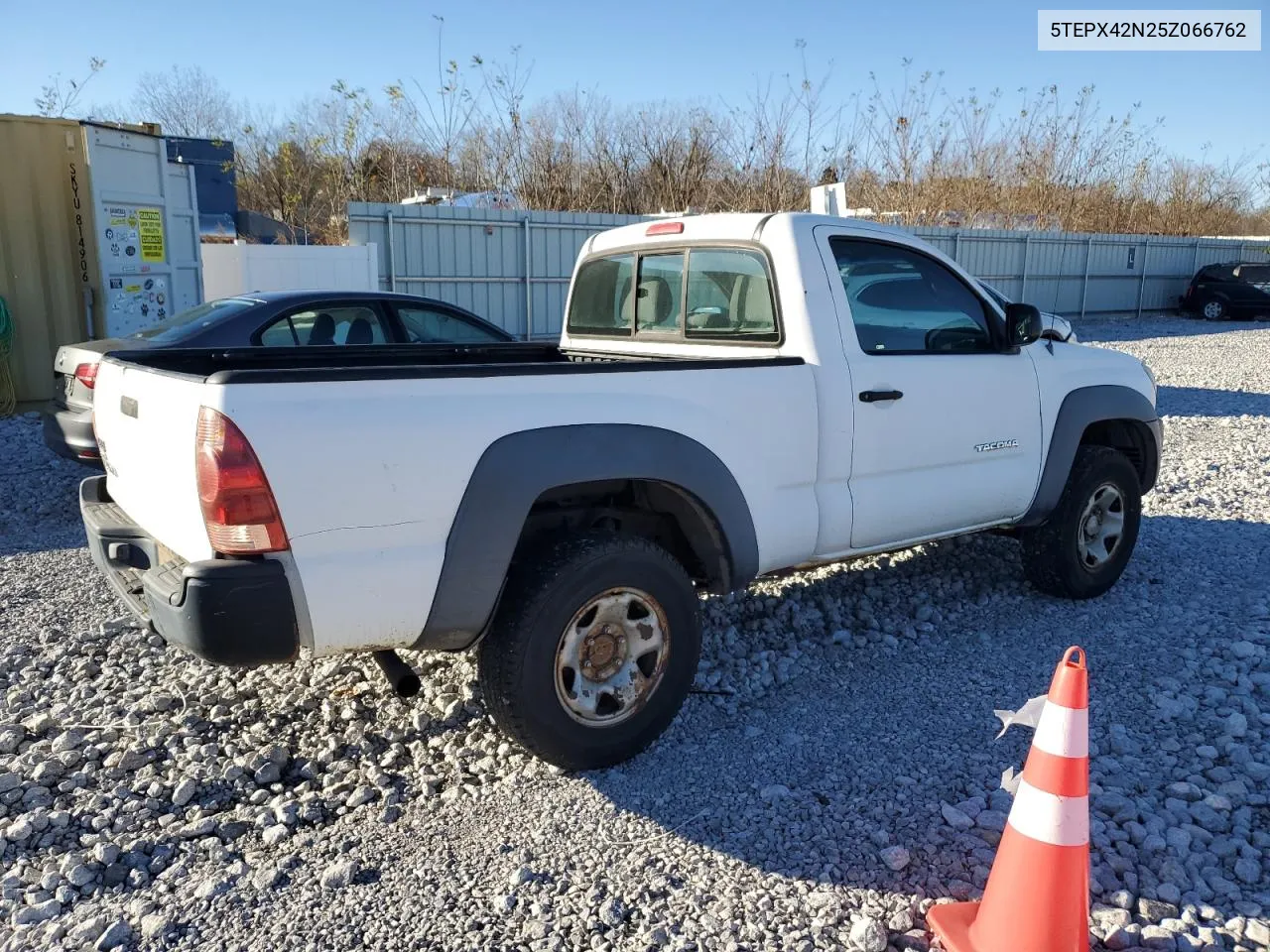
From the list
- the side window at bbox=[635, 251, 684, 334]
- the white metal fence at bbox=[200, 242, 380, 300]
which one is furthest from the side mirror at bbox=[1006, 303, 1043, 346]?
the white metal fence at bbox=[200, 242, 380, 300]

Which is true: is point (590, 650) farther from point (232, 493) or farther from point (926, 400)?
point (926, 400)

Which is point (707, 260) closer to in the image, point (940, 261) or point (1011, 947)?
point (940, 261)

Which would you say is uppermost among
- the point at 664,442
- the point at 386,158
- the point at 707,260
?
the point at 386,158

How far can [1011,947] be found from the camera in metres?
2.47

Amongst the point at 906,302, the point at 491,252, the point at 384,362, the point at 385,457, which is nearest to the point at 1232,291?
the point at 491,252

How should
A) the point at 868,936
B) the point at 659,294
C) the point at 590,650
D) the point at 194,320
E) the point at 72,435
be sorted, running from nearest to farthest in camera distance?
the point at 868,936 < the point at 590,650 < the point at 659,294 < the point at 72,435 < the point at 194,320

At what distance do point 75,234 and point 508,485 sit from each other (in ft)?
32.3

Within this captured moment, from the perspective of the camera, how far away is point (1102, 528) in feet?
17.6

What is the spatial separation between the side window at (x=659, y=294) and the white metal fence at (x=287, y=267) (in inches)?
379

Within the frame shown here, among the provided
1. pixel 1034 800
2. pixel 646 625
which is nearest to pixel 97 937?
pixel 646 625

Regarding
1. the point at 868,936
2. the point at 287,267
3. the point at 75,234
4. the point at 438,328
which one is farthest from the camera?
the point at 287,267

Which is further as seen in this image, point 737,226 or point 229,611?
point 737,226

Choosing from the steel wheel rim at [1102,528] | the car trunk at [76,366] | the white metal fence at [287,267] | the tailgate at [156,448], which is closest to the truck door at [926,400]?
the steel wheel rim at [1102,528]

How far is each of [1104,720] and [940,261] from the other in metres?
2.14
